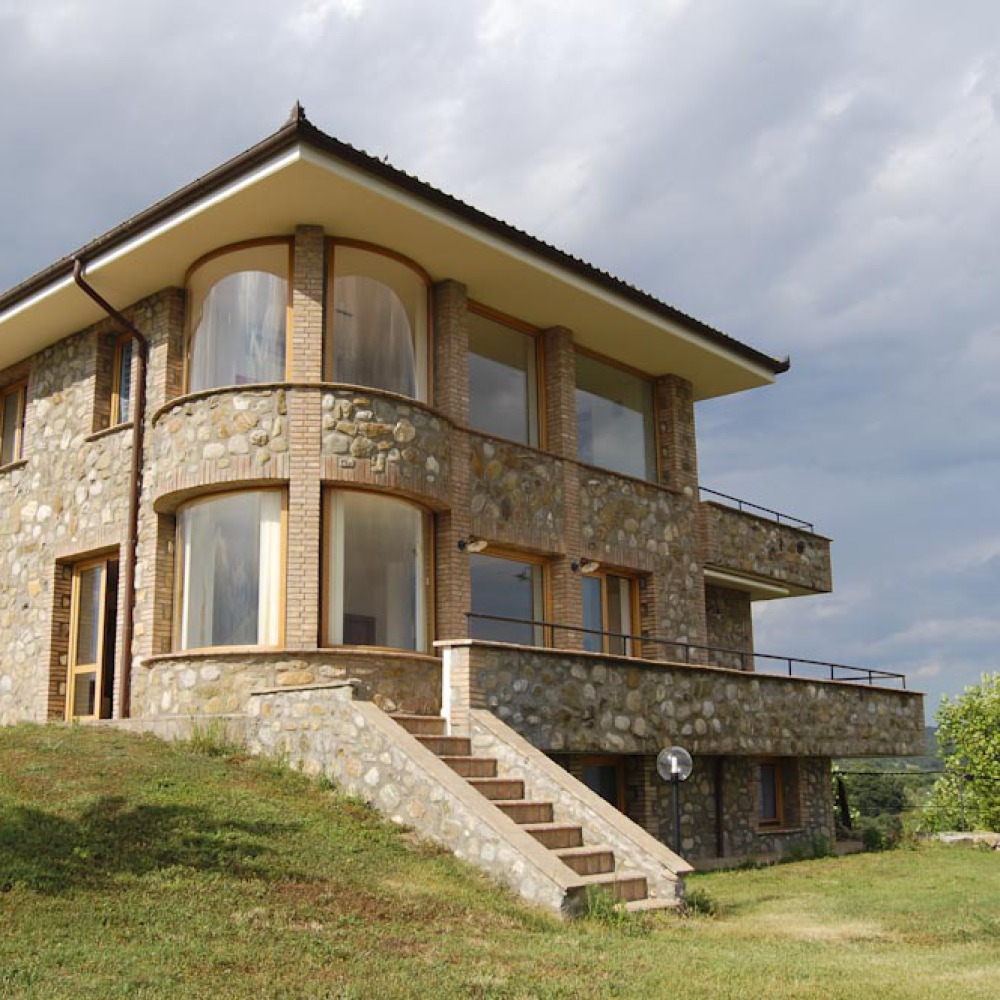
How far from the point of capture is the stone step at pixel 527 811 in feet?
38.7

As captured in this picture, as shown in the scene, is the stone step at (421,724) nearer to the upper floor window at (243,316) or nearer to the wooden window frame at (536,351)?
the upper floor window at (243,316)

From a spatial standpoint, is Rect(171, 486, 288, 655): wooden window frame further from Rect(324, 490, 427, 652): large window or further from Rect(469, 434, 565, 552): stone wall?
Rect(469, 434, 565, 552): stone wall

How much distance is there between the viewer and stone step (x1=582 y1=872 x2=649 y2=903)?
10525mm

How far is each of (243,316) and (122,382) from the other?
334 cm

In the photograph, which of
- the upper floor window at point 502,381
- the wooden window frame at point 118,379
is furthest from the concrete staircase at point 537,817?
the wooden window frame at point 118,379

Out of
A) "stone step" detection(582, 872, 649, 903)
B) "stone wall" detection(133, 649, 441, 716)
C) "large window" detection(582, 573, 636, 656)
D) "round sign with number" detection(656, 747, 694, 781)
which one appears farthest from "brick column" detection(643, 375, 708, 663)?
"stone step" detection(582, 872, 649, 903)

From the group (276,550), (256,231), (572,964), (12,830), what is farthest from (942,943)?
(256,231)

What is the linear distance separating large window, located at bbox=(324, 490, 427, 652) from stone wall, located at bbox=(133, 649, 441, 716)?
1.61ft

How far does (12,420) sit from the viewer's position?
20.6m

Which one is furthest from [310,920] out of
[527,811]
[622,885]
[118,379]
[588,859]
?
[118,379]

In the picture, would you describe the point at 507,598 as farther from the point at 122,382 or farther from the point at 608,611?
the point at 122,382

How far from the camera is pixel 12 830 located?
9422 millimetres

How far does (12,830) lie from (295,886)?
2.33 m

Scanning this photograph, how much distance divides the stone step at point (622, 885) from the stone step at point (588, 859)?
137 mm
